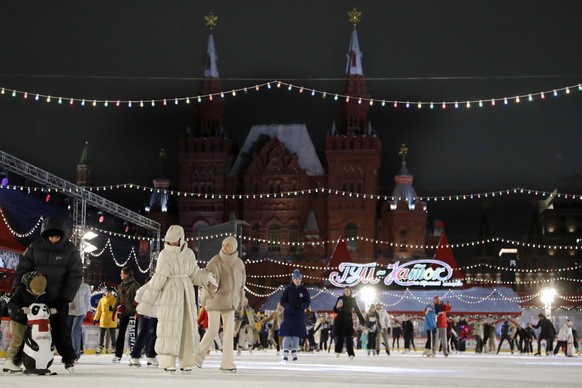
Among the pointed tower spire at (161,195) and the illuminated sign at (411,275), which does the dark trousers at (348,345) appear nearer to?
the illuminated sign at (411,275)

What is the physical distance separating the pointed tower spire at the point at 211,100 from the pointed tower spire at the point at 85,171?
21.6 metres

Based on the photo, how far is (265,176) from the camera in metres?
77.0

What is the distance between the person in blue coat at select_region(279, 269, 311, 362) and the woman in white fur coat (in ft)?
16.3

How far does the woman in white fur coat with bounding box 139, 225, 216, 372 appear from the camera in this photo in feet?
30.1

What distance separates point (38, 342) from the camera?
28.8 ft

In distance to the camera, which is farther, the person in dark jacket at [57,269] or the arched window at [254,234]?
the arched window at [254,234]

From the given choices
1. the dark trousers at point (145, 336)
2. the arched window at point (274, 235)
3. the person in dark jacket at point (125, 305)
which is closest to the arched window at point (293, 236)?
the arched window at point (274, 235)

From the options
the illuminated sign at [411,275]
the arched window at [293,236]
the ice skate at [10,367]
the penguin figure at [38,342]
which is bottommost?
the ice skate at [10,367]

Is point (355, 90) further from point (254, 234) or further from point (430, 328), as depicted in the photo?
point (430, 328)

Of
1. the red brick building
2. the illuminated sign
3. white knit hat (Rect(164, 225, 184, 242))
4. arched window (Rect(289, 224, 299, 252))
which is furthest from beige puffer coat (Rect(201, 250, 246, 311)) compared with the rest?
arched window (Rect(289, 224, 299, 252))

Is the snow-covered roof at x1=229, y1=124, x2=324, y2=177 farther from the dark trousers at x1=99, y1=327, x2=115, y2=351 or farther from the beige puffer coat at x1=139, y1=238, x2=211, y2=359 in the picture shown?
the beige puffer coat at x1=139, y1=238, x2=211, y2=359

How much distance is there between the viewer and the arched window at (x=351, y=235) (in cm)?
7462

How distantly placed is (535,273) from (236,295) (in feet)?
346

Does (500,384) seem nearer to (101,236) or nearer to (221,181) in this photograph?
(101,236)
